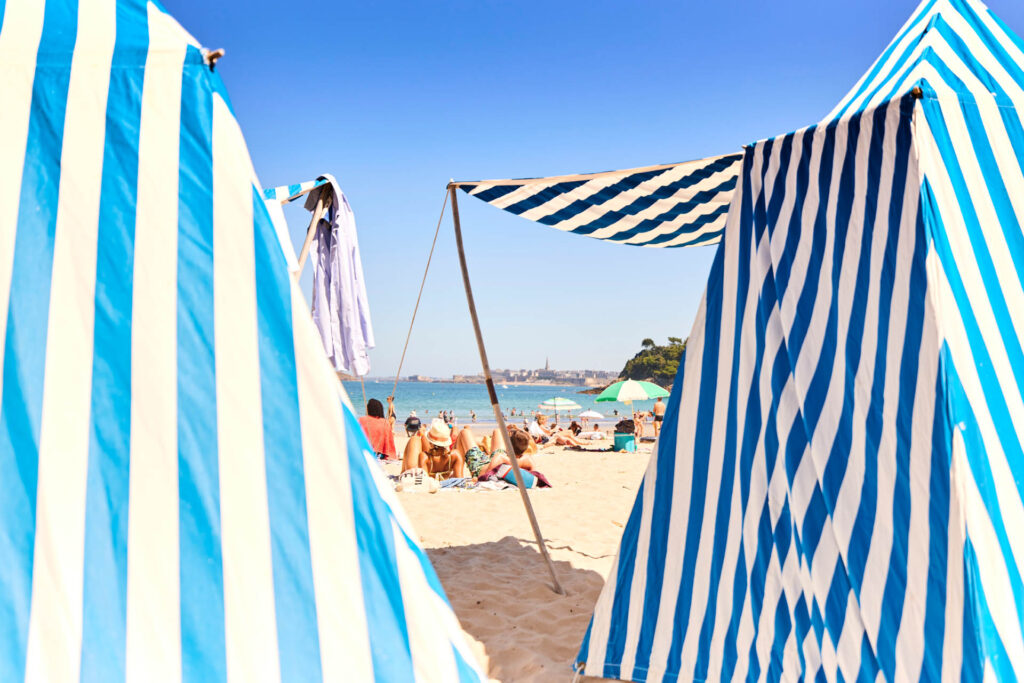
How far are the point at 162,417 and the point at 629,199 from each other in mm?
2789

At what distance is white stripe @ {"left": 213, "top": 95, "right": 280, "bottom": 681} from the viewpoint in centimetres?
144

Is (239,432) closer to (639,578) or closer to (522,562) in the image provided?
(639,578)

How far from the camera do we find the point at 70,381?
1.46m

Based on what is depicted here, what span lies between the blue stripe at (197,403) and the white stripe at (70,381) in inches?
7.6

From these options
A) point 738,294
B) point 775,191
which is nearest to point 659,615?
point 738,294

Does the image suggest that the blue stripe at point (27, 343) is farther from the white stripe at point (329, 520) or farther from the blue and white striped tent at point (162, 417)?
the white stripe at point (329, 520)

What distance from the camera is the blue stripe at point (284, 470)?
145 cm

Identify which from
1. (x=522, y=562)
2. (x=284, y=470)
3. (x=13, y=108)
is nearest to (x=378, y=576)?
(x=284, y=470)

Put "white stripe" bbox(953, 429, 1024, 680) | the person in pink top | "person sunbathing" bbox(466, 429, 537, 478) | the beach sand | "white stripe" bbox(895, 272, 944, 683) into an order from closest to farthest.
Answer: "white stripe" bbox(953, 429, 1024, 680) < "white stripe" bbox(895, 272, 944, 683) < the beach sand < "person sunbathing" bbox(466, 429, 537, 478) < the person in pink top

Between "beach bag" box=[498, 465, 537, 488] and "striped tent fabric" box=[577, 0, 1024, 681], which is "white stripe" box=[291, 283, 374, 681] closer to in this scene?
"striped tent fabric" box=[577, 0, 1024, 681]

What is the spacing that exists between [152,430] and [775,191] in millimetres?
2251

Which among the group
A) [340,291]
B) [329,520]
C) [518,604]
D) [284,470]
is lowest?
[518,604]

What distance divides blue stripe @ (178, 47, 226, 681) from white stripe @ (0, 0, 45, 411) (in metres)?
0.34

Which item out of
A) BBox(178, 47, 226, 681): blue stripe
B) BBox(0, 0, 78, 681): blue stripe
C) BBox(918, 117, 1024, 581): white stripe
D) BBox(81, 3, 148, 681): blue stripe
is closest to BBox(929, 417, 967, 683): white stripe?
BBox(918, 117, 1024, 581): white stripe
